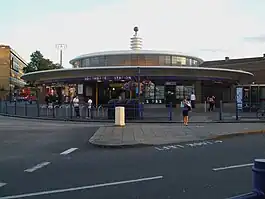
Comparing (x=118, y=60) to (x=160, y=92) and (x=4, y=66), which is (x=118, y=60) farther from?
(x=4, y=66)

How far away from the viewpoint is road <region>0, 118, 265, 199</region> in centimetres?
690

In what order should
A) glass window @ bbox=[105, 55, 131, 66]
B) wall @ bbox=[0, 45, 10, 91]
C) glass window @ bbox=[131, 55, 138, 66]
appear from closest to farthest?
1. glass window @ bbox=[131, 55, 138, 66]
2. glass window @ bbox=[105, 55, 131, 66]
3. wall @ bbox=[0, 45, 10, 91]

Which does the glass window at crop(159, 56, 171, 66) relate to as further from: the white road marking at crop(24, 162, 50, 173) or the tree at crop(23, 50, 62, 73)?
the tree at crop(23, 50, 62, 73)

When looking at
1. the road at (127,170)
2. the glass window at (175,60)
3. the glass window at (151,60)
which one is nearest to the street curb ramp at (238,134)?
the road at (127,170)

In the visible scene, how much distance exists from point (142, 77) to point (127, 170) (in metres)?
35.0

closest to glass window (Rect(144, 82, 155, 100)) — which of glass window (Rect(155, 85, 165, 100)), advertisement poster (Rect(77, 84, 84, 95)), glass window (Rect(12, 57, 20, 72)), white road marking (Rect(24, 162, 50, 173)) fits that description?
glass window (Rect(155, 85, 165, 100))

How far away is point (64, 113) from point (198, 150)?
63.7 ft

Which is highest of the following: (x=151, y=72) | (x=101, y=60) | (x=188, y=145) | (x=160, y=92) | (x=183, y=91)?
(x=101, y=60)

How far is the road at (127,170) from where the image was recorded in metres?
6.90

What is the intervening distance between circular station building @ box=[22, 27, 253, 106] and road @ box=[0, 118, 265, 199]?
93.9 feet

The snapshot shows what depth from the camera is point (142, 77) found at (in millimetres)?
43594

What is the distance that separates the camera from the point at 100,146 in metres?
13.3

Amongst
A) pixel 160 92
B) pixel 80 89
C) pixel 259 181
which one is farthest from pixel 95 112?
pixel 259 181

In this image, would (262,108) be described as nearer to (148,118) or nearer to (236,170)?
(148,118)
